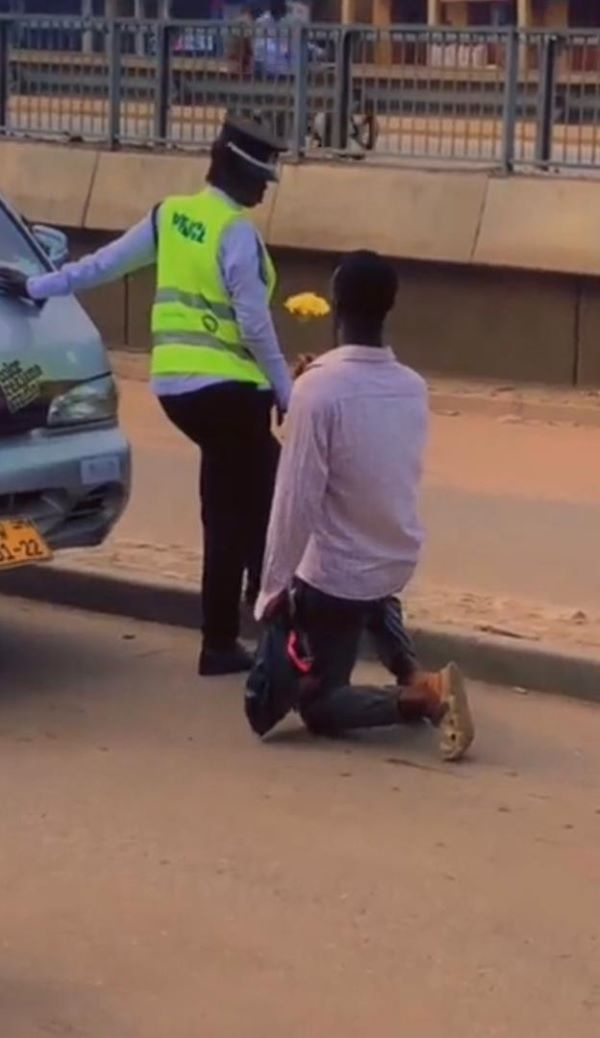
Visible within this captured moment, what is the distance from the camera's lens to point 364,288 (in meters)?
7.05

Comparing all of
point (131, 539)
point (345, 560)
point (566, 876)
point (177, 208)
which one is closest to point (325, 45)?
point (131, 539)

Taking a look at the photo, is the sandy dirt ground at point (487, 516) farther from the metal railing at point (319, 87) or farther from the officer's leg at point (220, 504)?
the metal railing at point (319, 87)

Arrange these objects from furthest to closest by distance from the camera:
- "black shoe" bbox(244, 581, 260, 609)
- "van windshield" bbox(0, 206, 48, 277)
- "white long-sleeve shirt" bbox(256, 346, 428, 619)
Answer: "black shoe" bbox(244, 581, 260, 609) → "van windshield" bbox(0, 206, 48, 277) → "white long-sleeve shirt" bbox(256, 346, 428, 619)

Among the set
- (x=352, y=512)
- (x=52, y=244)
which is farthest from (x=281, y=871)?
(x=52, y=244)

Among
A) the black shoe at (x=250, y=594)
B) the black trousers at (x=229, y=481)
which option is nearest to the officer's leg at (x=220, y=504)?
the black trousers at (x=229, y=481)

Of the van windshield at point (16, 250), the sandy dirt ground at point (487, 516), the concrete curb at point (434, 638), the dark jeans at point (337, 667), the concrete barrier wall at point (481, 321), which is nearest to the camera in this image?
the dark jeans at point (337, 667)

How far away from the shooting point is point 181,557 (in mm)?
9836

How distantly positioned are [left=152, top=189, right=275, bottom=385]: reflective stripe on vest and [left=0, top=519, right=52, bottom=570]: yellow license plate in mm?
708

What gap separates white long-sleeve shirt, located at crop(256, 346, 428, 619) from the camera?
7.01m

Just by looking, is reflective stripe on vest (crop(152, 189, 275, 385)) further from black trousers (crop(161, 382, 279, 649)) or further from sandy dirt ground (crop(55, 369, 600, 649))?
sandy dirt ground (crop(55, 369, 600, 649))

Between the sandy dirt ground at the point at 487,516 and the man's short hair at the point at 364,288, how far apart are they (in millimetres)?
1709

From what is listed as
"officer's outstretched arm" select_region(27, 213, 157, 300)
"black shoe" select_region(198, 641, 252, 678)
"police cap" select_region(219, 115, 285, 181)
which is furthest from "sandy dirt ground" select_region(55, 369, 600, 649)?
"police cap" select_region(219, 115, 285, 181)

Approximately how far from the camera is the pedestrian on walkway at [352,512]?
7.03 metres

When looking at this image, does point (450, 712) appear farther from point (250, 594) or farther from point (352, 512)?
point (250, 594)
